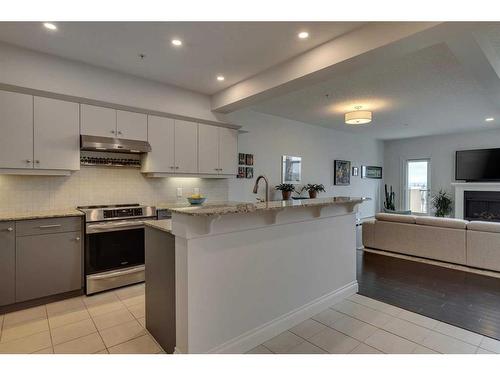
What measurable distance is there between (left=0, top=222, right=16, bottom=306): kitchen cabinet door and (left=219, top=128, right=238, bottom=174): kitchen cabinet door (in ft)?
8.80

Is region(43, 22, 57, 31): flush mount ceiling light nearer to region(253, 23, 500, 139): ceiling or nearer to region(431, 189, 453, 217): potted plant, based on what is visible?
region(253, 23, 500, 139): ceiling

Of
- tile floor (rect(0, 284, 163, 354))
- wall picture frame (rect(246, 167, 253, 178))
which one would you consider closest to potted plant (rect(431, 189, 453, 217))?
wall picture frame (rect(246, 167, 253, 178))

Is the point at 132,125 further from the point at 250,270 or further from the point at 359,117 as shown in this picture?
the point at 359,117

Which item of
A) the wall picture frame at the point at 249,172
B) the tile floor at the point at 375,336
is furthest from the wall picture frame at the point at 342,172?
the tile floor at the point at 375,336

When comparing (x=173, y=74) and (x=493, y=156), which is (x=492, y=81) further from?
(x=493, y=156)

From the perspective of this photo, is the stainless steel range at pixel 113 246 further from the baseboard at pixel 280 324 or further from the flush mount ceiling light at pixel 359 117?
the flush mount ceiling light at pixel 359 117

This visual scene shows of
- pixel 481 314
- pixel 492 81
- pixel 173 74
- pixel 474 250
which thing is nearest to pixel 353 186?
pixel 474 250

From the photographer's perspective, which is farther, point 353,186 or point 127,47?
point 353,186

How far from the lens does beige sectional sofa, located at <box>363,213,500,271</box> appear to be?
3734 mm

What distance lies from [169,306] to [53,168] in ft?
7.20

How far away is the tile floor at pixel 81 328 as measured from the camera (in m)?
2.15

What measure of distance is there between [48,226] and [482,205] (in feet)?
29.4

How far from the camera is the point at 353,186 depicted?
7.87 meters

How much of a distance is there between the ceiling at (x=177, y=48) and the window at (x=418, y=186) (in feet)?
23.5
